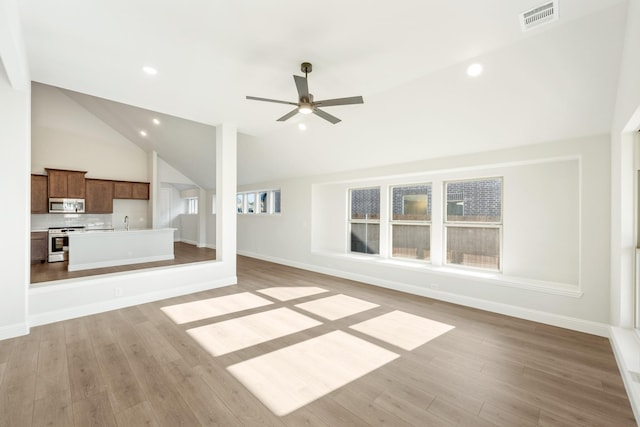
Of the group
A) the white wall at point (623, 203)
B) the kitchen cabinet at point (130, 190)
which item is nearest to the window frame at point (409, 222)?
the white wall at point (623, 203)

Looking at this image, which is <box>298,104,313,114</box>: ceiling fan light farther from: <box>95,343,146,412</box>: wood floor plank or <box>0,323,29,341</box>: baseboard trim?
<box>0,323,29,341</box>: baseboard trim

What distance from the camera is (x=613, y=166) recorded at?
118 inches

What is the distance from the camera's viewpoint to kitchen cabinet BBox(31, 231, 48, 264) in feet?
22.5

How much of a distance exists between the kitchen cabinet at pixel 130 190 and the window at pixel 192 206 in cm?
212

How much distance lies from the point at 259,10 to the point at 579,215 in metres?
4.30

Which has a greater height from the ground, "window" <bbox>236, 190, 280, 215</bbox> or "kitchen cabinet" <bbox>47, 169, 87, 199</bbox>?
"kitchen cabinet" <bbox>47, 169, 87, 199</bbox>

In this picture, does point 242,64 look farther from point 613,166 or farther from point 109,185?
point 109,185

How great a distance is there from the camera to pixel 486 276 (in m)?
4.08

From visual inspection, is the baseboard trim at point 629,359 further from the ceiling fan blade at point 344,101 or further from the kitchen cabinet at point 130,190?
the kitchen cabinet at point 130,190

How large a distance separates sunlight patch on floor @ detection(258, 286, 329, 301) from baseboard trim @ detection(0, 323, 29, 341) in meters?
2.88

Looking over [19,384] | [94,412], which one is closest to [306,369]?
[94,412]

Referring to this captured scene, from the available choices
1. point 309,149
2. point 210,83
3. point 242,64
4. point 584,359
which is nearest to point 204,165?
point 309,149

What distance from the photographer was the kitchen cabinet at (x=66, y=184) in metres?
7.35

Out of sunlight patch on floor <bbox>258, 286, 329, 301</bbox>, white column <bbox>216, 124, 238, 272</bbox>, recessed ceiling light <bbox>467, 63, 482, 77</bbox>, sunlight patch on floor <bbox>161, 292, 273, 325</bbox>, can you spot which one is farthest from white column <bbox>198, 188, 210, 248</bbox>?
recessed ceiling light <bbox>467, 63, 482, 77</bbox>
